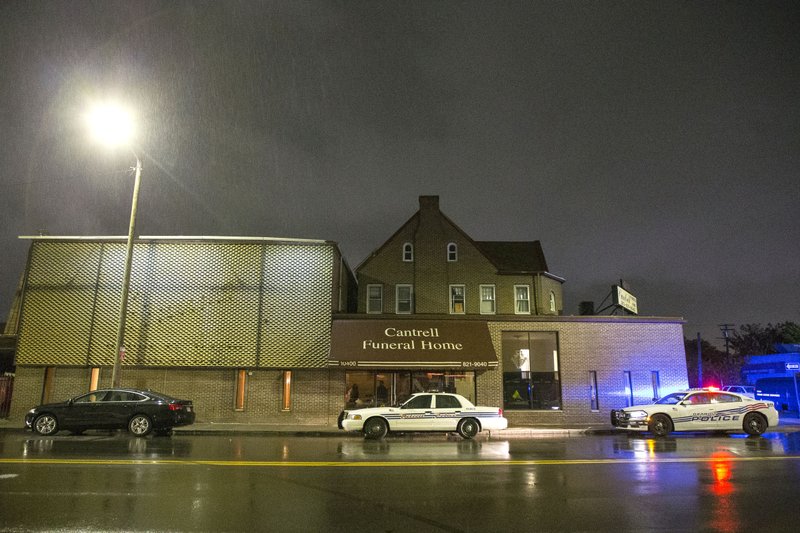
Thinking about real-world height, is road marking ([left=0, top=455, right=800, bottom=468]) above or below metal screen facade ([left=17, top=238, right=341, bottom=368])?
below

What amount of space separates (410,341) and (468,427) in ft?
20.1

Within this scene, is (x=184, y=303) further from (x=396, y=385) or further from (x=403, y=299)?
(x=403, y=299)

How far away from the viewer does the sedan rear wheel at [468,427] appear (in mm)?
16203

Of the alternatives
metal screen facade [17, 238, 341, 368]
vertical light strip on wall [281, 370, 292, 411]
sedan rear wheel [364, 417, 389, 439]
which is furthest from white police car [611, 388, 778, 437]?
vertical light strip on wall [281, 370, 292, 411]

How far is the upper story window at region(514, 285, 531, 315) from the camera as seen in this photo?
26109 millimetres

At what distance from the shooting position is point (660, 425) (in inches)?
676

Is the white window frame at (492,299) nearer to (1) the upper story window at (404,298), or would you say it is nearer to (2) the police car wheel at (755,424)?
(1) the upper story window at (404,298)

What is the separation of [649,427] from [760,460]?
19.1 ft

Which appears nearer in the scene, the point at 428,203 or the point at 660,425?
the point at 660,425

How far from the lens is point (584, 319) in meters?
23.3

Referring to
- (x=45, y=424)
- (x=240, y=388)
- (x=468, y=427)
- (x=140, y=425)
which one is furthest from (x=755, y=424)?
(x=45, y=424)

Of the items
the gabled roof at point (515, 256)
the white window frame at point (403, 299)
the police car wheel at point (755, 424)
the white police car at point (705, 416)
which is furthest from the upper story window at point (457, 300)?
the police car wheel at point (755, 424)

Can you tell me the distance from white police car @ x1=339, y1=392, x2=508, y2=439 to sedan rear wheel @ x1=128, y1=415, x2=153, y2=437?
6049mm

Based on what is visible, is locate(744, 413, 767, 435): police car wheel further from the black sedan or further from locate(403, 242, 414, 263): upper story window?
the black sedan
